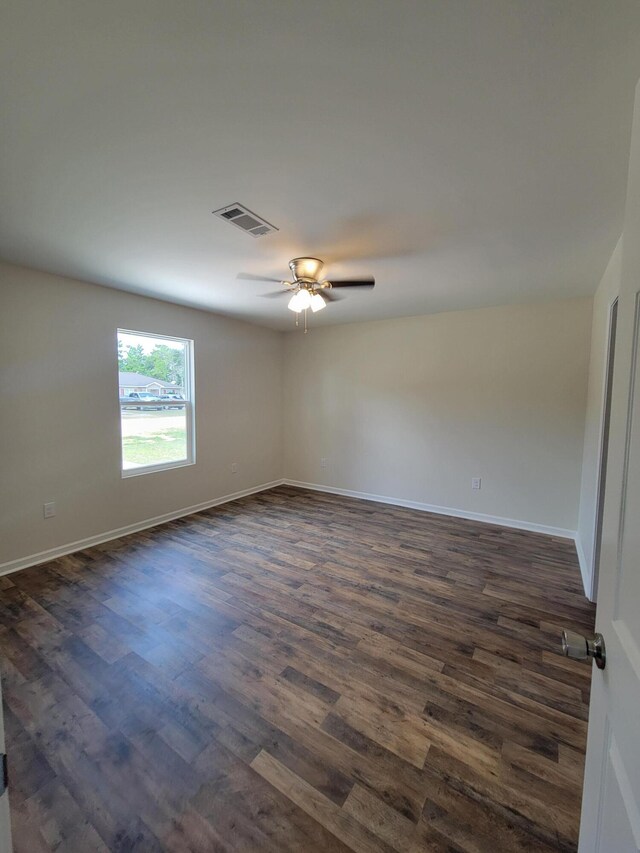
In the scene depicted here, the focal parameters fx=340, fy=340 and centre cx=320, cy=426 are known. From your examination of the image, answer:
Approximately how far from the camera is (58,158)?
1509mm

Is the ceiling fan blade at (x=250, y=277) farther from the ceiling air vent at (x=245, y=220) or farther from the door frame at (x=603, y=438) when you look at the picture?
the door frame at (x=603, y=438)

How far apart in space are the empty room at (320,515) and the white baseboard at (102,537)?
26mm

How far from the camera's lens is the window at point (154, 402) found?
140 inches

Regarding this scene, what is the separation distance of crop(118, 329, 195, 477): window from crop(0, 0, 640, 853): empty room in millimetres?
40

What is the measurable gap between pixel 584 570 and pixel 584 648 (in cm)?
267

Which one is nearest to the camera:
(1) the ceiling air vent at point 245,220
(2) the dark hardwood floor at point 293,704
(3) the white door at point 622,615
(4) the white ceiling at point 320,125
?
(3) the white door at point 622,615

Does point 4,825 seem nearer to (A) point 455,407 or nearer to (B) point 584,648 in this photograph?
(B) point 584,648

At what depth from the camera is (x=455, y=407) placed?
410 cm

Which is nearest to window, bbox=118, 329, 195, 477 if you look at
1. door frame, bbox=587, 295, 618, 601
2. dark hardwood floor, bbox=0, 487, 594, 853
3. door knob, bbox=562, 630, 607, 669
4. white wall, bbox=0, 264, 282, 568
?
white wall, bbox=0, 264, 282, 568

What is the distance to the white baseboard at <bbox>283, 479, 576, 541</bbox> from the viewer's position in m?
3.64

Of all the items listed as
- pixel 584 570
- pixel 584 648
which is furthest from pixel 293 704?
pixel 584 570

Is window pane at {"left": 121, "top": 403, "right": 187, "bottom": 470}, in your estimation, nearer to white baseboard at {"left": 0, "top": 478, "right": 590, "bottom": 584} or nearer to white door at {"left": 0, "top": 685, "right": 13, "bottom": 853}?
white baseboard at {"left": 0, "top": 478, "right": 590, "bottom": 584}

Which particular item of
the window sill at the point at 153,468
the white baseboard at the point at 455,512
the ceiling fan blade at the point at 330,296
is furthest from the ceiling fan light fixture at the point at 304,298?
the white baseboard at the point at 455,512

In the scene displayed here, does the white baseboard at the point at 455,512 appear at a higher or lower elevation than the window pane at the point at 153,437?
lower
